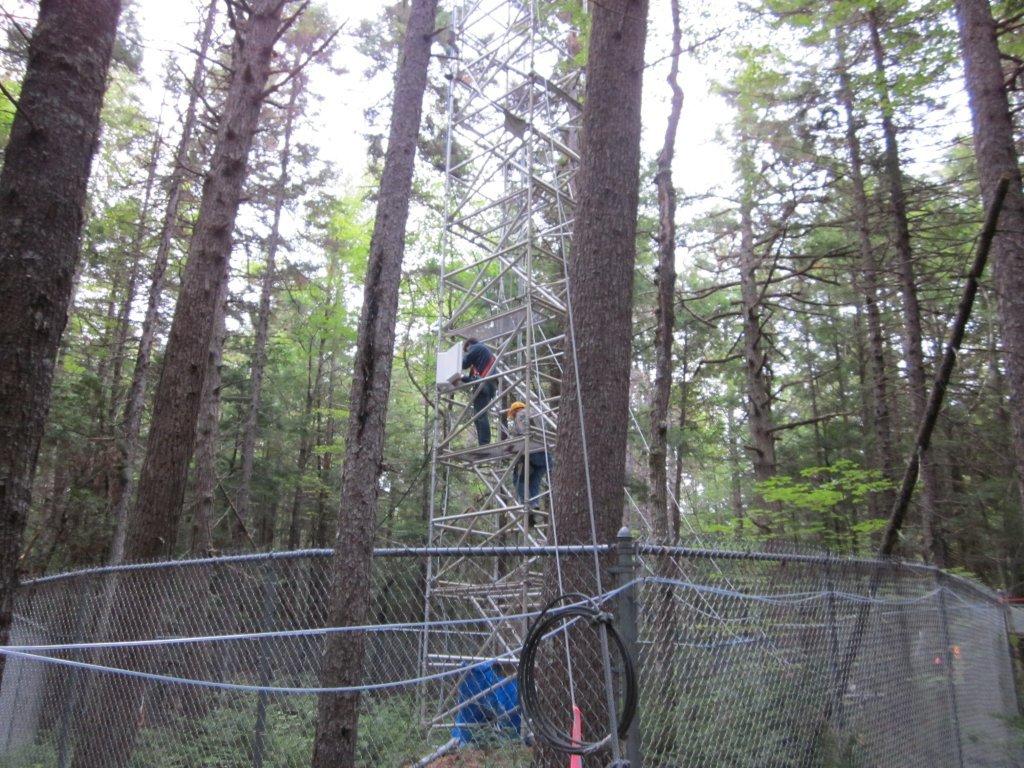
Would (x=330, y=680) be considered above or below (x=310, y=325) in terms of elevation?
below

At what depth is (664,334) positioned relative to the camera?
8.29 meters

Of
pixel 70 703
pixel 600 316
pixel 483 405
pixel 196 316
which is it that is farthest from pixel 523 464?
pixel 70 703

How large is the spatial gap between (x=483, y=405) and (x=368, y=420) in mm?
4898

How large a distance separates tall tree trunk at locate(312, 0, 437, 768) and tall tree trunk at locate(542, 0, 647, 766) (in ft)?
3.99

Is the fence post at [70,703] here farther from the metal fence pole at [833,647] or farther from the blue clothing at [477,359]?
the metal fence pole at [833,647]

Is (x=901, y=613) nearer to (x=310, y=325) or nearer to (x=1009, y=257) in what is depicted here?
(x=1009, y=257)

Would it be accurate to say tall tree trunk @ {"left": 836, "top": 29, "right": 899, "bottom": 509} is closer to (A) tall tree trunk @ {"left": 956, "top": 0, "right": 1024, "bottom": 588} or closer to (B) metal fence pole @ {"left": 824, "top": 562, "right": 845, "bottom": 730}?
(A) tall tree trunk @ {"left": 956, "top": 0, "right": 1024, "bottom": 588}

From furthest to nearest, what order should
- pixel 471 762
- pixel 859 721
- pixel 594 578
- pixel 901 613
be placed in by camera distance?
pixel 901 613, pixel 471 762, pixel 859 721, pixel 594 578

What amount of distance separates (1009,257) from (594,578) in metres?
5.71

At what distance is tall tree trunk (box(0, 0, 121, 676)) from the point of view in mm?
3096

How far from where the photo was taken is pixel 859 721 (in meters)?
4.39

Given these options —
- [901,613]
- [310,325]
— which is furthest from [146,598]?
[310,325]

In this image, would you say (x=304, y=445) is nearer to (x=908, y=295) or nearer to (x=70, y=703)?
(x=70, y=703)

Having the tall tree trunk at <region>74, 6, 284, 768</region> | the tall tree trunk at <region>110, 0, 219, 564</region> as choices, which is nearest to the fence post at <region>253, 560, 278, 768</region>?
the tall tree trunk at <region>74, 6, 284, 768</region>
